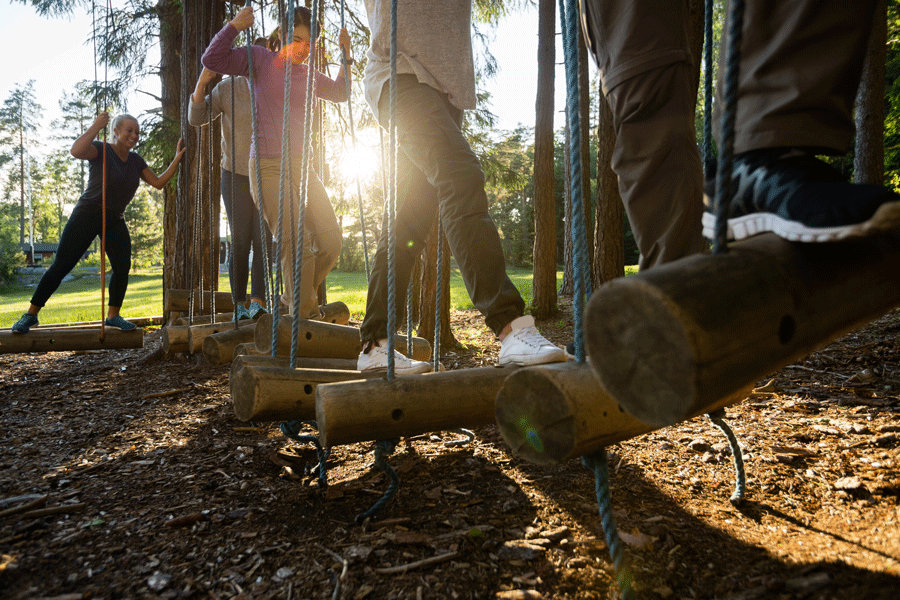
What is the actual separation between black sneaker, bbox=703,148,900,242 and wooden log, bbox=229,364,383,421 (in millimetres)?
1331

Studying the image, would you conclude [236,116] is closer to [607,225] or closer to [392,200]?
[392,200]

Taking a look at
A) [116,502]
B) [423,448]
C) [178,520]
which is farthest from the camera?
[423,448]

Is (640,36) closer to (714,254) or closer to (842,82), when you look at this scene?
(842,82)

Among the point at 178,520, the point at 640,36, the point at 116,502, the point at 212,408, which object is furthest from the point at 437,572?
the point at 212,408

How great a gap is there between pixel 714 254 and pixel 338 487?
1807mm

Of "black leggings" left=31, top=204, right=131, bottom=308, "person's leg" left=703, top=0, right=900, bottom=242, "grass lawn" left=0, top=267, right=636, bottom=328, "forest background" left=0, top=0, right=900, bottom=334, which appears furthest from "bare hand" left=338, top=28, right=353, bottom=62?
"grass lawn" left=0, top=267, right=636, bottom=328

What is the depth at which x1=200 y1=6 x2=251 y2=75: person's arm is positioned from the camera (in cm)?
356

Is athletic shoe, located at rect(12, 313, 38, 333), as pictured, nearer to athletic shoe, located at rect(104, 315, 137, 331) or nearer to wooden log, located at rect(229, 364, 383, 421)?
athletic shoe, located at rect(104, 315, 137, 331)

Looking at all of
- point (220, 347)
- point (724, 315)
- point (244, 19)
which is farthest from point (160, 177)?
point (724, 315)

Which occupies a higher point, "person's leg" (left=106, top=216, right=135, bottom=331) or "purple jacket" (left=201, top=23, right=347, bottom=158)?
"purple jacket" (left=201, top=23, right=347, bottom=158)

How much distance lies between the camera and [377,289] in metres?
2.39

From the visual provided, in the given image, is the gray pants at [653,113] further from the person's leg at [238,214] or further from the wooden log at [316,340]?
the person's leg at [238,214]

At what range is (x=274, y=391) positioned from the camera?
191 centimetres

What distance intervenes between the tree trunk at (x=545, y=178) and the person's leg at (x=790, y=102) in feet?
22.4
